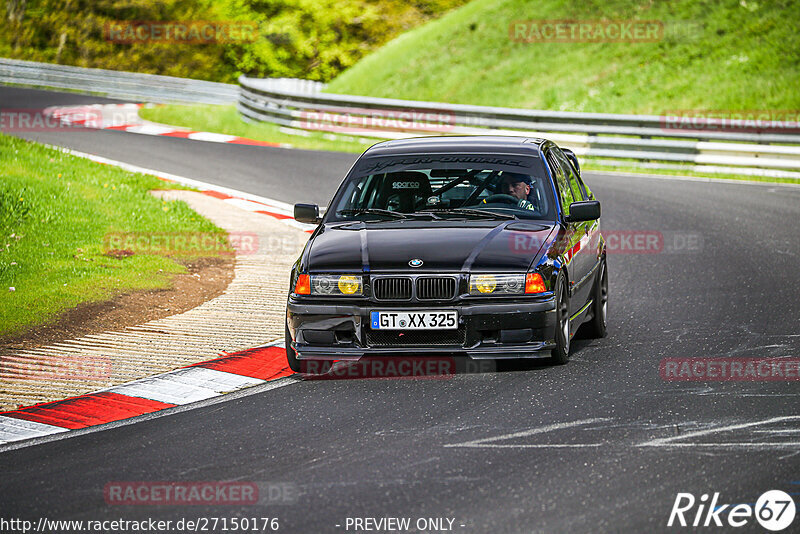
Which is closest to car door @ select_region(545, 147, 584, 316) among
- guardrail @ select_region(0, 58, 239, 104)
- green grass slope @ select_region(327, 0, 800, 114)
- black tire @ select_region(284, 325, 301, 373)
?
black tire @ select_region(284, 325, 301, 373)

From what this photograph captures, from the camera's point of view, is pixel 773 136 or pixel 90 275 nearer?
pixel 90 275

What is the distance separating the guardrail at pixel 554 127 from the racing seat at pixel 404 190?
1509 centimetres

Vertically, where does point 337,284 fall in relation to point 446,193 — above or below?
below

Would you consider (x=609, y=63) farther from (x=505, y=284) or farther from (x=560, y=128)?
(x=505, y=284)

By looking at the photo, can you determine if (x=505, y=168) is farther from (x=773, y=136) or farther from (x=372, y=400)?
(x=773, y=136)

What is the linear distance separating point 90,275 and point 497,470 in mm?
7244

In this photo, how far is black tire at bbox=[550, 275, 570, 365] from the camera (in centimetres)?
816

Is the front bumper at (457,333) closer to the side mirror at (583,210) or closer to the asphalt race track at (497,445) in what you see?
the asphalt race track at (497,445)

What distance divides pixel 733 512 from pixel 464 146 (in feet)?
16.1

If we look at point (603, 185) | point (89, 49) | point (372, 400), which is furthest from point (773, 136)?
point (89, 49)

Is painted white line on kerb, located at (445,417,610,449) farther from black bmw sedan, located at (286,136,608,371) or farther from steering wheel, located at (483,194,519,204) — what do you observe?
steering wheel, located at (483,194,519,204)

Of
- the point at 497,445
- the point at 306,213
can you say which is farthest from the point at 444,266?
the point at 497,445

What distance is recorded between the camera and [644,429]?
265 inches

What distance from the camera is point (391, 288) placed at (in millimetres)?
7949
